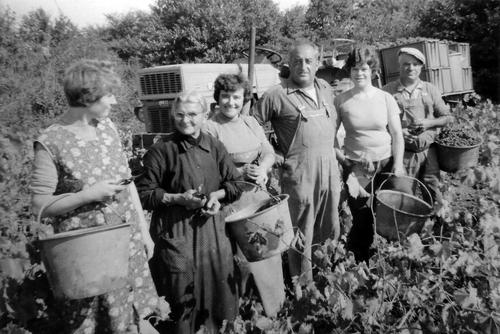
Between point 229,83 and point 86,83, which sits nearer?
point 86,83

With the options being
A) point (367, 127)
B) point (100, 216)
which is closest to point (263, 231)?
point (100, 216)

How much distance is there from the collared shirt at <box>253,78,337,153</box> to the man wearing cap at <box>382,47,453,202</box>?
0.90 metres

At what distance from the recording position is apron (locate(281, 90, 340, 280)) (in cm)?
281

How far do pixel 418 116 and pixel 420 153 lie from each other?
298mm

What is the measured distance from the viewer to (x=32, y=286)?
1.88 m

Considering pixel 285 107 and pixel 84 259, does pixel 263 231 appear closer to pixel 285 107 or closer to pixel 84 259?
pixel 84 259

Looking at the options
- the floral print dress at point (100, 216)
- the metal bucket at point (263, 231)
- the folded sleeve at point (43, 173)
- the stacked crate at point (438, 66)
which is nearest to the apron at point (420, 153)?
the metal bucket at point (263, 231)

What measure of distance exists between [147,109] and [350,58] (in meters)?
4.94

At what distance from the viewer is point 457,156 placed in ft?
11.2

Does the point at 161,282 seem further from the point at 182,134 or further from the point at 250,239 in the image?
the point at 182,134

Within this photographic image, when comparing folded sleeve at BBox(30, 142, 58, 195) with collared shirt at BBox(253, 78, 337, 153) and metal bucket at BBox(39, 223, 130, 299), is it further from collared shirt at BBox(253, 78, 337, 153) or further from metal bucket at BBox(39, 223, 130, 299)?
collared shirt at BBox(253, 78, 337, 153)

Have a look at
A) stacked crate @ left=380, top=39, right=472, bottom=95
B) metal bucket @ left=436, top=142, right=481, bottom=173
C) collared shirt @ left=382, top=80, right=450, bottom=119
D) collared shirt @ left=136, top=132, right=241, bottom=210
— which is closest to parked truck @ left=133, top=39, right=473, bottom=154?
stacked crate @ left=380, top=39, right=472, bottom=95

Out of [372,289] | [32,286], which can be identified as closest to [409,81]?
[372,289]

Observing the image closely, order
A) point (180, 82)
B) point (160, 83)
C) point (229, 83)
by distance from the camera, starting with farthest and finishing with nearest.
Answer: point (160, 83) → point (180, 82) → point (229, 83)
